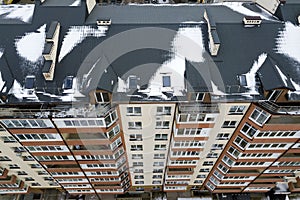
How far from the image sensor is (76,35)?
2834cm

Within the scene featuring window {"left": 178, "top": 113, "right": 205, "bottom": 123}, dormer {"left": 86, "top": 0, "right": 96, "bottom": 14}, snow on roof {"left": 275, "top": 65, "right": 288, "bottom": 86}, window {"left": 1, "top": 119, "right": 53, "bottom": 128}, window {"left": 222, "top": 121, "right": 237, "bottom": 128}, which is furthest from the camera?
dormer {"left": 86, "top": 0, "right": 96, "bottom": 14}

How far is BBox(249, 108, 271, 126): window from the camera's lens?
86.6 feet

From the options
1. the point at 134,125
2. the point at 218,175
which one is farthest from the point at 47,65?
the point at 218,175

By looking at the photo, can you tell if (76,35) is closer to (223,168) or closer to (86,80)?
(86,80)

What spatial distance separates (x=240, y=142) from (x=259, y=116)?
19.0ft

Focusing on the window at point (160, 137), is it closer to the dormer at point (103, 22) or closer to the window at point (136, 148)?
the window at point (136, 148)

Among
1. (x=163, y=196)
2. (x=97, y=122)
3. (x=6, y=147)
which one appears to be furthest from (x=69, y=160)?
(x=163, y=196)

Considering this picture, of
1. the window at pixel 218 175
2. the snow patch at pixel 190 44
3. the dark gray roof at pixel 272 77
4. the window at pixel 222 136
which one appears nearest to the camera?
the dark gray roof at pixel 272 77

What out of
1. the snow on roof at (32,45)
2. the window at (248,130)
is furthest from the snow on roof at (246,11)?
the snow on roof at (32,45)

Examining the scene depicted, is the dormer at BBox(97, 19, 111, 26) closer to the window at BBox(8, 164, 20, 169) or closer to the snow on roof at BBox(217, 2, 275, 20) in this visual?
the snow on roof at BBox(217, 2, 275, 20)

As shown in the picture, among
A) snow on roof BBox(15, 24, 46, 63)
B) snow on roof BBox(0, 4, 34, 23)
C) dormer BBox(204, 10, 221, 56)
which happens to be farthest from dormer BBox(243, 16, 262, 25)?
snow on roof BBox(0, 4, 34, 23)

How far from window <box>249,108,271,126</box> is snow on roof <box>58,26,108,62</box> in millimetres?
16928

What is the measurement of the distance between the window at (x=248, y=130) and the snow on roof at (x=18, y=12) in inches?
1002

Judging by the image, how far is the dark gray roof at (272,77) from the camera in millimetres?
24172
